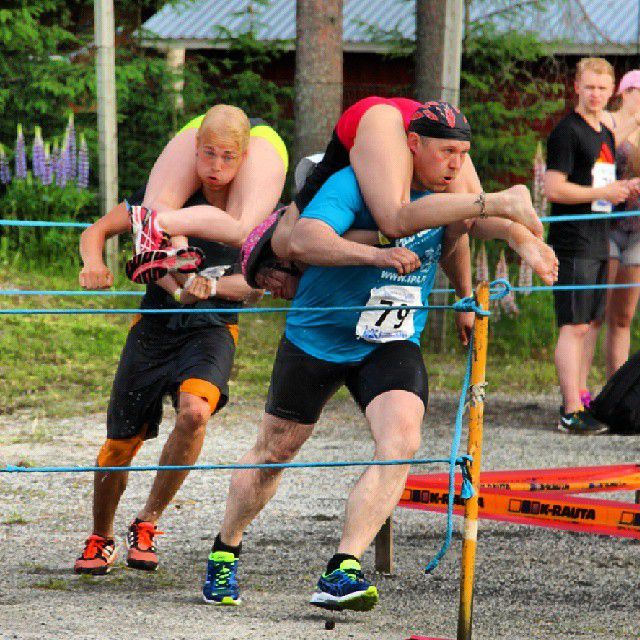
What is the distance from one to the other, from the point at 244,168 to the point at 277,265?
2.18 feet

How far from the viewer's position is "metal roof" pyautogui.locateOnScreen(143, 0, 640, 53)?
14.8 meters

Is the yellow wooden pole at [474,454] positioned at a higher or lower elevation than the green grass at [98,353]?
higher

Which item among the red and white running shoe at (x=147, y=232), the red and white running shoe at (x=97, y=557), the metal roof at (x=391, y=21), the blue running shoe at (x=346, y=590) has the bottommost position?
the red and white running shoe at (x=97, y=557)

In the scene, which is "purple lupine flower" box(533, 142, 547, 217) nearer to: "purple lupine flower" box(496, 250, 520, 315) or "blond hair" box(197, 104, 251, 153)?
"purple lupine flower" box(496, 250, 520, 315)

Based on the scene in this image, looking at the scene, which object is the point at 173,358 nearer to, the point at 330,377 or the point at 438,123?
the point at 330,377

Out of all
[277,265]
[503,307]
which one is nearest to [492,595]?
[277,265]

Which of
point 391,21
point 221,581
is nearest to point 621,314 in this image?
point 221,581

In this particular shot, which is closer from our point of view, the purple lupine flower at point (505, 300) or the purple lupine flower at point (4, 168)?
the purple lupine flower at point (505, 300)

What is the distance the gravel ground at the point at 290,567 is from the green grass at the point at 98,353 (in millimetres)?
1332

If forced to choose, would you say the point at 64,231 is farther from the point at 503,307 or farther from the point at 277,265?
the point at 277,265

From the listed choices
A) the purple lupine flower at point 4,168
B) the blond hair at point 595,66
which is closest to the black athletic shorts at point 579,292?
the blond hair at point 595,66

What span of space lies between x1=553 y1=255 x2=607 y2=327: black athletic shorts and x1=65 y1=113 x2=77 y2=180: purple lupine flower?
5944 millimetres

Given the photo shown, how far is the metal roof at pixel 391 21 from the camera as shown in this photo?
14.8 m

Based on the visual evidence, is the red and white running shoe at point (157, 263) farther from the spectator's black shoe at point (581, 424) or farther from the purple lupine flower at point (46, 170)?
the purple lupine flower at point (46, 170)
